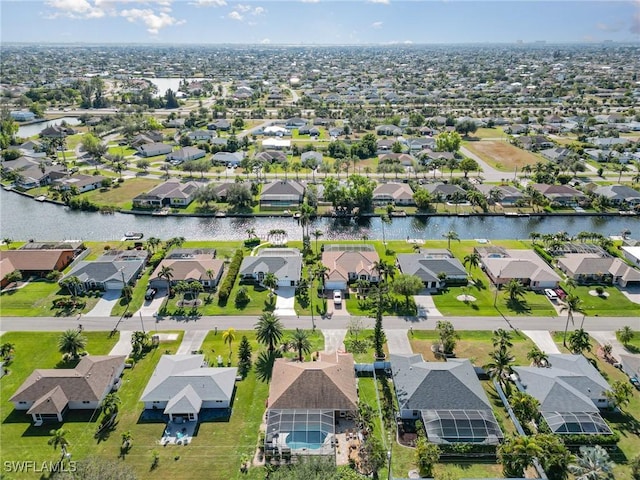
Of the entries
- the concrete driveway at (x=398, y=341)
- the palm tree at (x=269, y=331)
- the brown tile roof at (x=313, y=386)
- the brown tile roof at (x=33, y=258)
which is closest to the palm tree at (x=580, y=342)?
the concrete driveway at (x=398, y=341)

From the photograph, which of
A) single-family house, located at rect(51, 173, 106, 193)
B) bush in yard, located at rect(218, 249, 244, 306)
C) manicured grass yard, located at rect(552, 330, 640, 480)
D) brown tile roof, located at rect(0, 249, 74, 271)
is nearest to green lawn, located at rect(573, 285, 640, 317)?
manicured grass yard, located at rect(552, 330, 640, 480)

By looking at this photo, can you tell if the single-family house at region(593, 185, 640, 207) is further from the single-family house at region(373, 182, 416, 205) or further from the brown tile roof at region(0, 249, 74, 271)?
the brown tile roof at region(0, 249, 74, 271)

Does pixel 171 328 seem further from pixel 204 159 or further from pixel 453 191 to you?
pixel 204 159

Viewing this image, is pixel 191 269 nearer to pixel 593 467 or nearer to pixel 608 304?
pixel 593 467

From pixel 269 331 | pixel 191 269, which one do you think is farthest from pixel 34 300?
pixel 269 331

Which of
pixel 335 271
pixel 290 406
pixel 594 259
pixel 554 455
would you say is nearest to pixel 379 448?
pixel 290 406

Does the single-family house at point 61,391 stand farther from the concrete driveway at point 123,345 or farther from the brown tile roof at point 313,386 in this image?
the brown tile roof at point 313,386
